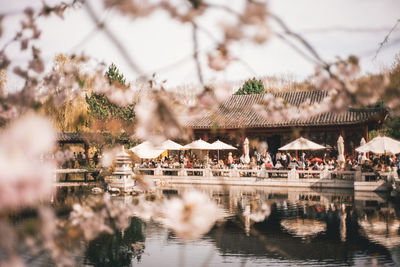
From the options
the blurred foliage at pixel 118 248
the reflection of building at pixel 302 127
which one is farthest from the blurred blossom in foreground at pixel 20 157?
the reflection of building at pixel 302 127

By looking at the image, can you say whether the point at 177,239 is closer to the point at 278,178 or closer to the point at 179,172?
the point at 278,178

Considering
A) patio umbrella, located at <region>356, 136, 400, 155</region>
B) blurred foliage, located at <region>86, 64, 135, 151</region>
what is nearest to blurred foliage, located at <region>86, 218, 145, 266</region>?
patio umbrella, located at <region>356, 136, 400, 155</region>

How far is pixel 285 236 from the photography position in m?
10.8

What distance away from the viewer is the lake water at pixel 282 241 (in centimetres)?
888

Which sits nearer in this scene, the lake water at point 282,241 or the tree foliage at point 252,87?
the lake water at point 282,241

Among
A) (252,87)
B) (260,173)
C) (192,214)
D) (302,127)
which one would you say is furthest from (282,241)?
(252,87)

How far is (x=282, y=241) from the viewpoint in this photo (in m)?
10.3

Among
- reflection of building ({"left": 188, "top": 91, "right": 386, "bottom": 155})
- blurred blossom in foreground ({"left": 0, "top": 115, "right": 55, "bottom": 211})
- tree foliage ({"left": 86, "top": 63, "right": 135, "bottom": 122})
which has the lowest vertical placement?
blurred blossom in foreground ({"left": 0, "top": 115, "right": 55, "bottom": 211})

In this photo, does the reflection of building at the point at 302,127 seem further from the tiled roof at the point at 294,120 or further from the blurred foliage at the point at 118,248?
the blurred foliage at the point at 118,248

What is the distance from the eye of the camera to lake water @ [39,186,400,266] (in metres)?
8.88

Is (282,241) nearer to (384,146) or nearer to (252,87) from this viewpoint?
(384,146)

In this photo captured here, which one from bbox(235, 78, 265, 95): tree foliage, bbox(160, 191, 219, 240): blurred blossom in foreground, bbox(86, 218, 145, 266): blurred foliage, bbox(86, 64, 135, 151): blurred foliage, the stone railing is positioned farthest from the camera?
bbox(235, 78, 265, 95): tree foliage

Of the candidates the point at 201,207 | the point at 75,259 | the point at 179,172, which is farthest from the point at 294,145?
the point at 201,207

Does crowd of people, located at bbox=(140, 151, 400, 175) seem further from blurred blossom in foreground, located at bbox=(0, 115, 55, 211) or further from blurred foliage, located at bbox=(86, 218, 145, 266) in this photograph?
blurred blossom in foreground, located at bbox=(0, 115, 55, 211)
